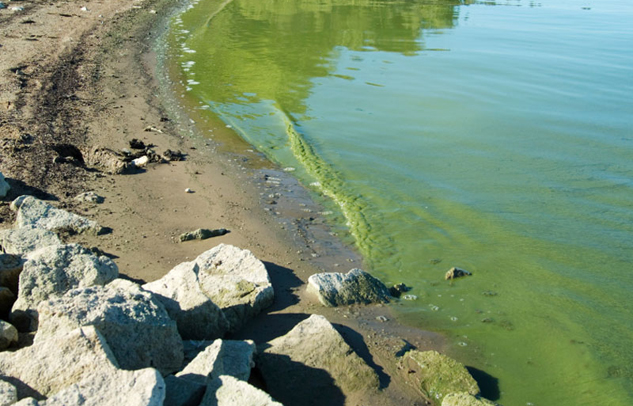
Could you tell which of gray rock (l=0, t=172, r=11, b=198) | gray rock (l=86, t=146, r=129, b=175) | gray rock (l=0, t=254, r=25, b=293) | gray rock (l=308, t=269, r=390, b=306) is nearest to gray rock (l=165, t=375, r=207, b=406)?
gray rock (l=0, t=254, r=25, b=293)

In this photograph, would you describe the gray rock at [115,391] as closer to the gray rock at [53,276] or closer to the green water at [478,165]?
the gray rock at [53,276]

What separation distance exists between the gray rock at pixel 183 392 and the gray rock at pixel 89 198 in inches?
175

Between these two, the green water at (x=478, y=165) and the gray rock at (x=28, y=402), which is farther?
the green water at (x=478, y=165)

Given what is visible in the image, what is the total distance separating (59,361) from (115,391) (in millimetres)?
548

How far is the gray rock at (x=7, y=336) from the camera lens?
13.7ft

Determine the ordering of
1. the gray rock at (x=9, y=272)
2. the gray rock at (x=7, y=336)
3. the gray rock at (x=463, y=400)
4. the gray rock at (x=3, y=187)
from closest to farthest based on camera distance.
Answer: the gray rock at (x=7, y=336) → the gray rock at (x=463, y=400) → the gray rock at (x=9, y=272) → the gray rock at (x=3, y=187)

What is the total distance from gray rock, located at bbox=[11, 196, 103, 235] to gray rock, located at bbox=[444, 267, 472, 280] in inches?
156

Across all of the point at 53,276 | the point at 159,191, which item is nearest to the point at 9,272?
the point at 53,276

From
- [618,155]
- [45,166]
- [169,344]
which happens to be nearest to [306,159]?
[45,166]

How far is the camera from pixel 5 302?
482 centimetres

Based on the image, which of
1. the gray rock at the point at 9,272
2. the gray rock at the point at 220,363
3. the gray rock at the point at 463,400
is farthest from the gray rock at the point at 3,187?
the gray rock at the point at 463,400

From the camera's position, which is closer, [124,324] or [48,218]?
[124,324]

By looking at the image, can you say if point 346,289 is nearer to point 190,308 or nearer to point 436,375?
point 436,375

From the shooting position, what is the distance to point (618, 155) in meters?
10.1
